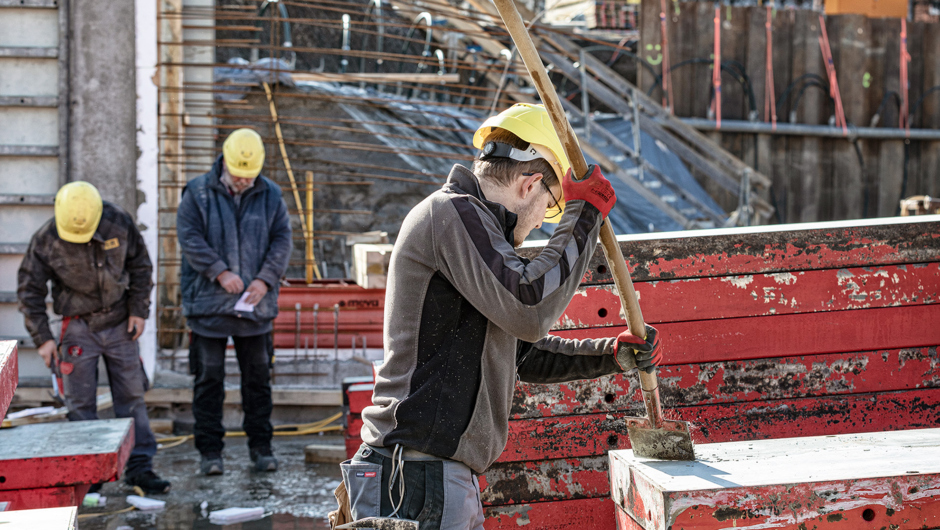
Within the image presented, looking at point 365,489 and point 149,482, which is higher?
point 365,489

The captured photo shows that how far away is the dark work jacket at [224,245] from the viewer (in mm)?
6016

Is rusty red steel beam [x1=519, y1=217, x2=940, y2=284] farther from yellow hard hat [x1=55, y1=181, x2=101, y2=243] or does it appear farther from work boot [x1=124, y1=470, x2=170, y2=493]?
yellow hard hat [x1=55, y1=181, x2=101, y2=243]

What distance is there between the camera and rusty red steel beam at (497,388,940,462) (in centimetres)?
340

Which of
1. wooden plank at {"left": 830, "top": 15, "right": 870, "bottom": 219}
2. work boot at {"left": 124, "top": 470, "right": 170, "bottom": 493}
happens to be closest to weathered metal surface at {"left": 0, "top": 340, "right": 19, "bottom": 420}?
work boot at {"left": 124, "top": 470, "right": 170, "bottom": 493}

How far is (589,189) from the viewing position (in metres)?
2.44

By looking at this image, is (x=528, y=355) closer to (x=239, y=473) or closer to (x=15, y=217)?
(x=239, y=473)

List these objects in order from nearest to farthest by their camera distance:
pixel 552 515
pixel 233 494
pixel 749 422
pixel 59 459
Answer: pixel 552 515 < pixel 749 422 < pixel 59 459 < pixel 233 494

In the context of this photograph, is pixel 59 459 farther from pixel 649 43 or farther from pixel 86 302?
pixel 649 43

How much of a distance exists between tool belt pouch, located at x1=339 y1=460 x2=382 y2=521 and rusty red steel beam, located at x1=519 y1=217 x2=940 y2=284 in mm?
1440

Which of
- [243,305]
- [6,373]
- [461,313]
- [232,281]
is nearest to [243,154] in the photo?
[232,281]

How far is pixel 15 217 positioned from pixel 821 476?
7017 mm

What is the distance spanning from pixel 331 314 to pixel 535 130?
17.6ft

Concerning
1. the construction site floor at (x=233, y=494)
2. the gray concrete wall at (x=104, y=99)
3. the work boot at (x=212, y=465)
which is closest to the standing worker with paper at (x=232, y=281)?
the work boot at (x=212, y=465)

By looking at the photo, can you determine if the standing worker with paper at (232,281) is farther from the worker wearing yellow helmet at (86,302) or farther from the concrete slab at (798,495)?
the concrete slab at (798,495)
